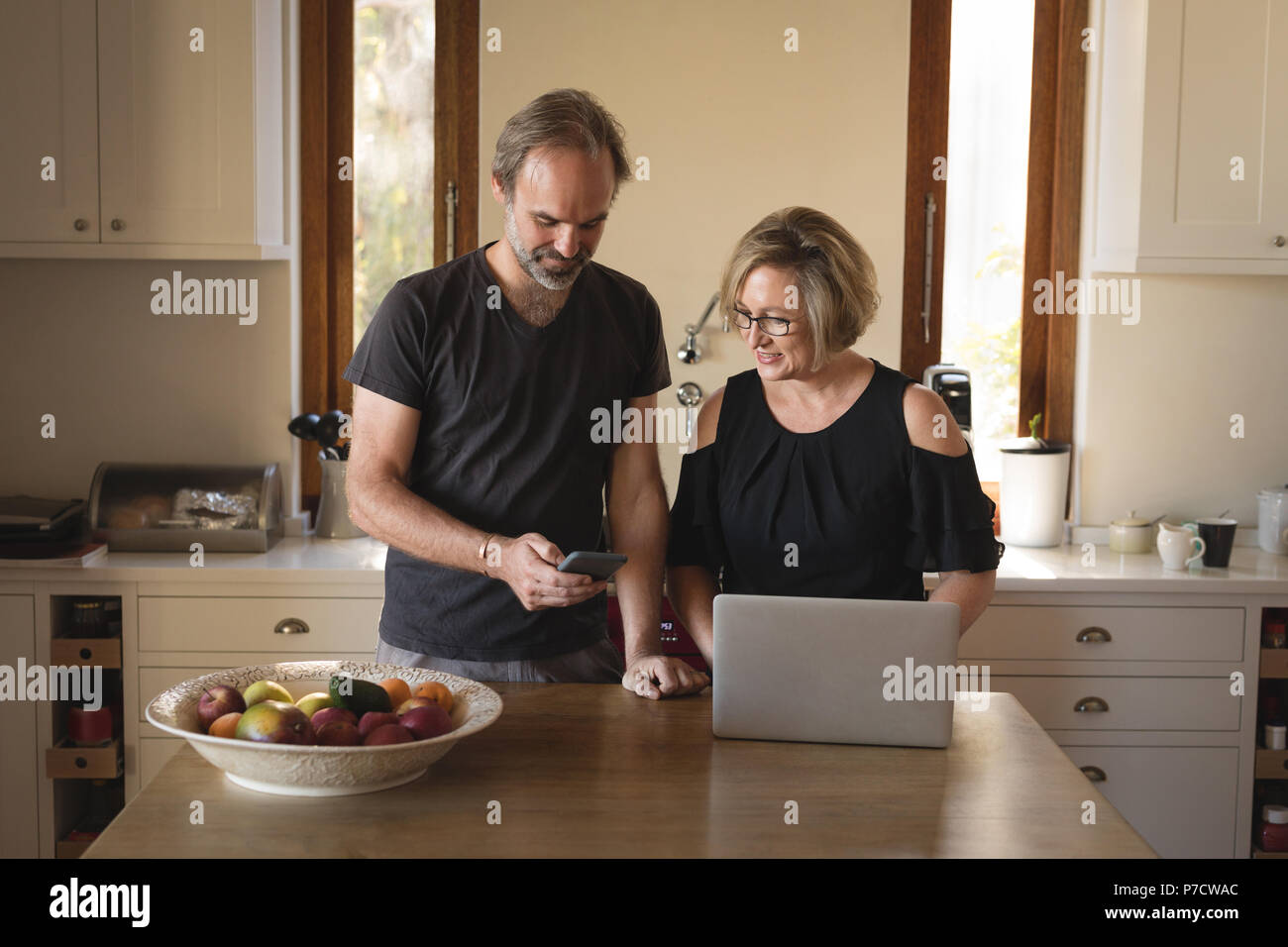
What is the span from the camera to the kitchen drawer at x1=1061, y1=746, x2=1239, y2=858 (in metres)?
3.12

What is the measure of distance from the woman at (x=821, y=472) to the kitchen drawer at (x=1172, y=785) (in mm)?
1341

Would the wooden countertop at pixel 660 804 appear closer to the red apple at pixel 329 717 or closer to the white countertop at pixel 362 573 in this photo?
the red apple at pixel 329 717

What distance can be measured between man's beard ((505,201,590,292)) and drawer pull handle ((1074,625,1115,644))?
176 cm

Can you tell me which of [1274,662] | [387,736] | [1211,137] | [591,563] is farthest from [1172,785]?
[387,736]

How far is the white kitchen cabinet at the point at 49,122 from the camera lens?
10.0ft

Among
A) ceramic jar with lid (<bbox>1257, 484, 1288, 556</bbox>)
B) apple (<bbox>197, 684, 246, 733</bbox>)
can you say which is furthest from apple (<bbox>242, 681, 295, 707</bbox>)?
ceramic jar with lid (<bbox>1257, 484, 1288, 556</bbox>)

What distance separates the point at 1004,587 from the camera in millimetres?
3033

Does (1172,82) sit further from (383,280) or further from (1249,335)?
(383,280)

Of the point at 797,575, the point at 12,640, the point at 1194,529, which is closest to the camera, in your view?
the point at 797,575

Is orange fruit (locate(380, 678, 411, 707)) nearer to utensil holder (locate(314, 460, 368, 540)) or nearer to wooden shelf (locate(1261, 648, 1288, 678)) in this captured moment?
utensil holder (locate(314, 460, 368, 540))

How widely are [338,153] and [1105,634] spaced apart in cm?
243

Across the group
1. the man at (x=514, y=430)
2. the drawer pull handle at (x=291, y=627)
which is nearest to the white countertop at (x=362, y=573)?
the drawer pull handle at (x=291, y=627)

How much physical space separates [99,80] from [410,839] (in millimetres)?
2473
